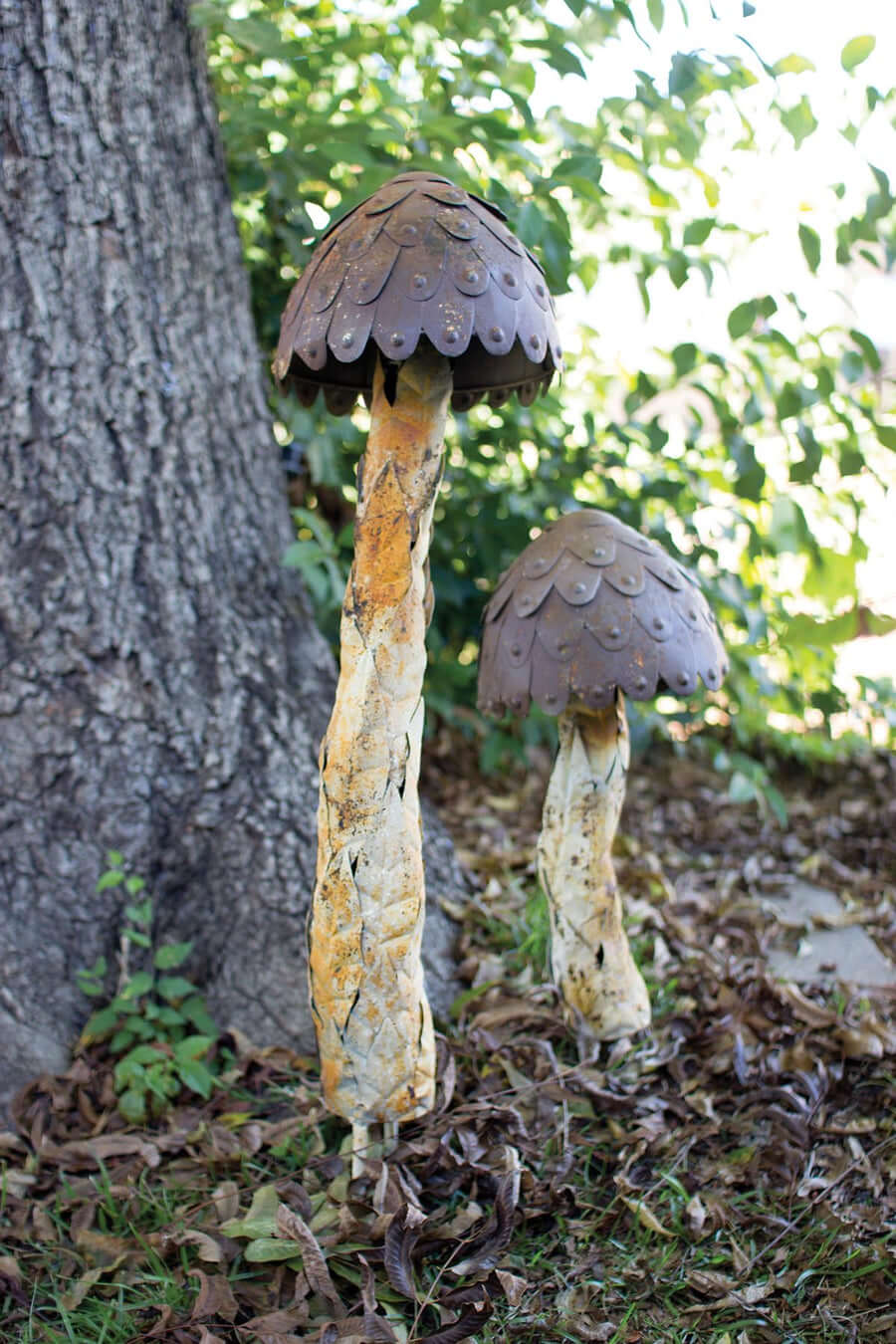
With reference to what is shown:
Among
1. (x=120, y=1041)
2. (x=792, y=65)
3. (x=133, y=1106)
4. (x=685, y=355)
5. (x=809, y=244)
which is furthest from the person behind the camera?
(x=685, y=355)

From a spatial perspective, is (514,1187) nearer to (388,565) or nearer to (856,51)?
(388,565)

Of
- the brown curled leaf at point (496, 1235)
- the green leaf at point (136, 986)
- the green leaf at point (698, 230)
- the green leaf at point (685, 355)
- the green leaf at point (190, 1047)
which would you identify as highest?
the green leaf at point (698, 230)

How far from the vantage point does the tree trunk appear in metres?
2.32

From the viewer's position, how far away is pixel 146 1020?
232 centimetres

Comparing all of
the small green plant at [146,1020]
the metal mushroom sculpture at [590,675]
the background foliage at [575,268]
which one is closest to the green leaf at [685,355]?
the background foliage at [575,268]

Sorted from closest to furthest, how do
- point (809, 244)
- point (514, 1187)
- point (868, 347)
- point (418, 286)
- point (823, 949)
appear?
point (418, 286) → point (514, 1187) → point (809, 244) → point (868, 347) → point (823, 949)

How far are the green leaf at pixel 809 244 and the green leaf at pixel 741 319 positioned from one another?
0.17m

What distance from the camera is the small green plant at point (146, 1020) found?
7.24 ft

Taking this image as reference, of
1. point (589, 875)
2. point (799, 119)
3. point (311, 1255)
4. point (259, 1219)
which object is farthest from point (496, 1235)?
point (799, 119)

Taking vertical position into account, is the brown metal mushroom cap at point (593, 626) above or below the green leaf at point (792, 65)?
below

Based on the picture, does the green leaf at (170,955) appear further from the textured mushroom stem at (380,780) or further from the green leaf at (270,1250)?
the green leaf at (270,1250)

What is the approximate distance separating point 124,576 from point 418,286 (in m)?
1.18

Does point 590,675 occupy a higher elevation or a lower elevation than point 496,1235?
higher

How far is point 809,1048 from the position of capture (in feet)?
7.85
